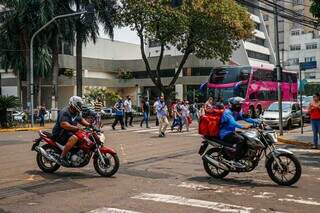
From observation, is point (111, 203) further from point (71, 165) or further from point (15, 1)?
point (15, 1)

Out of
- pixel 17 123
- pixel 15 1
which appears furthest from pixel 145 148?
pixel 15 1

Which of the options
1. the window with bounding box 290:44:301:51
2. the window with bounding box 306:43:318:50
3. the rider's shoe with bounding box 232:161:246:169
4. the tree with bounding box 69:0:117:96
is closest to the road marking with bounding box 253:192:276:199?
the rider's shoe with bounding box 232:161:246:169

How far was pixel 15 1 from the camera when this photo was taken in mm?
35438

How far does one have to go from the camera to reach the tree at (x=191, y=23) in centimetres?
3856

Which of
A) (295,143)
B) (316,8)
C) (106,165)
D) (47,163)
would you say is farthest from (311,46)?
(106,165)

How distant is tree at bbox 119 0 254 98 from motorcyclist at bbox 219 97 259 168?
94.0 feet

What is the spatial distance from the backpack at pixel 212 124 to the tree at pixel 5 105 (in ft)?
69.4

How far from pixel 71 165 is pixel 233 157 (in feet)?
10.9

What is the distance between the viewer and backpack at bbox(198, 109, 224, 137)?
10102mm

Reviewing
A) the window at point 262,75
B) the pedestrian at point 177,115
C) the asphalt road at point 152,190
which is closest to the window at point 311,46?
the window at point 262,75

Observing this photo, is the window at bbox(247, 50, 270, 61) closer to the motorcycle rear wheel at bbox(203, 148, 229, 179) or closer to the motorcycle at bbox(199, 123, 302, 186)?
the motorcycle rear wheel at bbox(203, 148, 229, 179)

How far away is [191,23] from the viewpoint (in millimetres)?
39844

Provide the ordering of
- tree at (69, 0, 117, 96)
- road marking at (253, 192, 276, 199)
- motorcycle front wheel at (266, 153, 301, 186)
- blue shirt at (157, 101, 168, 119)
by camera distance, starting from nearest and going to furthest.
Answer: road marking at (253, 192, 276, 199)
motorcycle front wheel at (266, 153, 301, 186)
blue shirt at (157, 101, 168, 119)
tree at (69, 0, 117, 96)

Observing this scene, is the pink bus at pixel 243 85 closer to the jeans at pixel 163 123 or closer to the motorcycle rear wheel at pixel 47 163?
the jeans at pixel 163 123
